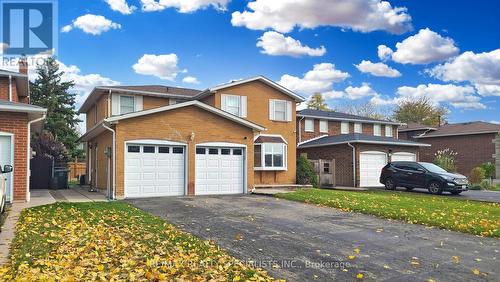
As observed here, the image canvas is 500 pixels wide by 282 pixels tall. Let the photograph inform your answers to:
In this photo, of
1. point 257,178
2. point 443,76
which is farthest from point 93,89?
point 443,76

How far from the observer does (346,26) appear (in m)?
24.1

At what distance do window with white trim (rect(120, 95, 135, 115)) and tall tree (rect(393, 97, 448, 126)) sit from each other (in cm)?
4491

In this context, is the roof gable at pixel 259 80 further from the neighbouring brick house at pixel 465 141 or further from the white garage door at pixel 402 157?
the neighbouring brick house at pixel 465 141

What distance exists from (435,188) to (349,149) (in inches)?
235

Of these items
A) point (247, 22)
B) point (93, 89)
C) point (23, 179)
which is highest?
point (247, 22)

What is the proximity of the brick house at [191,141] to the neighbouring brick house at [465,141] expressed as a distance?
21.6 meters

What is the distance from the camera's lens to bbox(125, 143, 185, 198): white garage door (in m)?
16.0

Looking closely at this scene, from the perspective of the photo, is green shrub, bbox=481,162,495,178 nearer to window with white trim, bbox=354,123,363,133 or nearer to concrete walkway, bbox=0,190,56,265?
window with white trim, bbox=354,123,363,133

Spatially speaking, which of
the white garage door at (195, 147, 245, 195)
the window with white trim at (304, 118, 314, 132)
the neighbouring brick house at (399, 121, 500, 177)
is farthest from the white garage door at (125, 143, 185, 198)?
the neighbouring brick house at (399, 121, 500, 177)

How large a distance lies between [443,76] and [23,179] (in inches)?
1271

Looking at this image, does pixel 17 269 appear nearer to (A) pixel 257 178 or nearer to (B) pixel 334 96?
(A) pixel 257 178

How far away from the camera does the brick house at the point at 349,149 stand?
24.5m

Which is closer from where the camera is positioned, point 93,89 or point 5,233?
point 5,233

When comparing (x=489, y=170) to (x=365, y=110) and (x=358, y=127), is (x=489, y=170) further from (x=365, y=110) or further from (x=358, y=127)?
(x=365, y=110)
